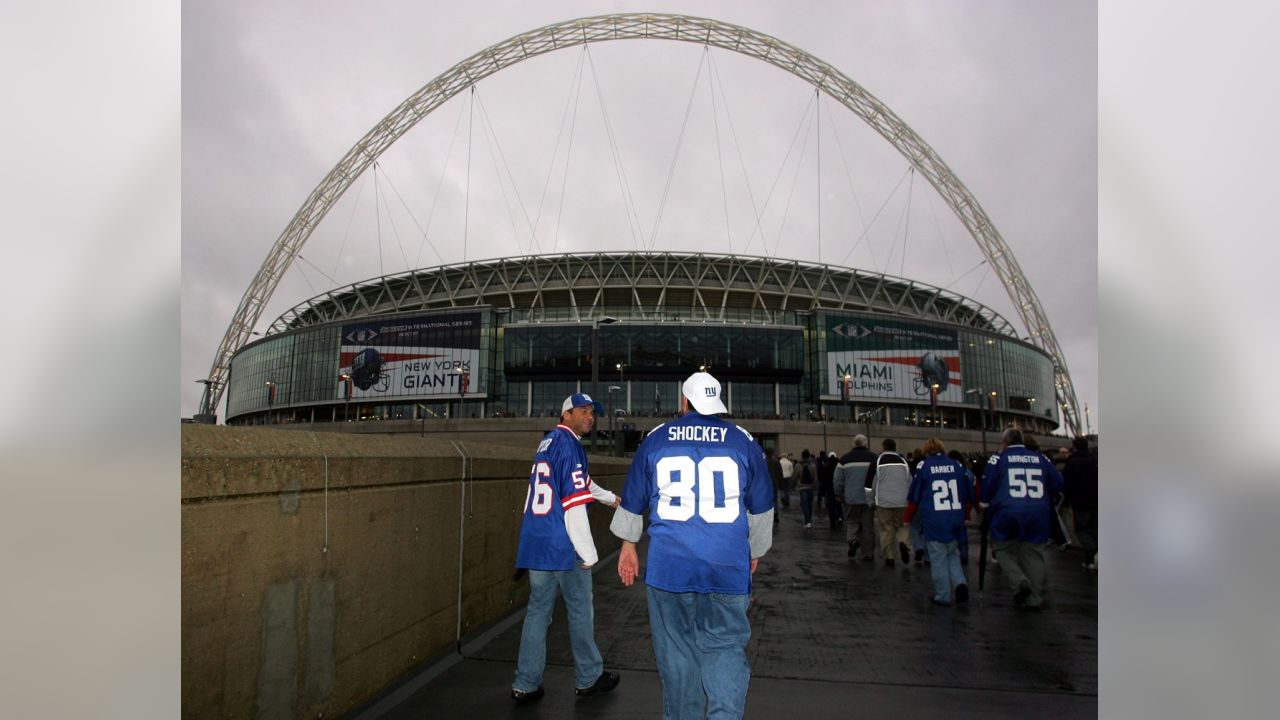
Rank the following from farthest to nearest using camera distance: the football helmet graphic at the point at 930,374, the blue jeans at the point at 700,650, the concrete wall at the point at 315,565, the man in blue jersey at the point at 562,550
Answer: the football helmet graphic at the point at 930,374 < the man in blue jersey at the point at 562,550 < the blue jeans at the point at 700,650 < the concrete wall at the point at 315,565

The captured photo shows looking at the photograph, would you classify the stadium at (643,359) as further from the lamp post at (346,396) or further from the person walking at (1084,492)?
the person walking at (1084,492)

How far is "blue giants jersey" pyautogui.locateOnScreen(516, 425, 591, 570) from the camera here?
15.6 ft

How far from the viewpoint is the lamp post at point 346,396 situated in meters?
69.3

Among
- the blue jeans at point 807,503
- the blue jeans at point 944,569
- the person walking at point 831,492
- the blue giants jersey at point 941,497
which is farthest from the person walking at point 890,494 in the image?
the blue jeans at point 807,503

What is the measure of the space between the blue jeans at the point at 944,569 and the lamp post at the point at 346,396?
6627 cm

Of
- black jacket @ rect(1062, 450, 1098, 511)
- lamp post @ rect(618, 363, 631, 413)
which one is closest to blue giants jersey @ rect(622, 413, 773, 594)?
black jacket @ rect(1062, 450, 1098, 511)

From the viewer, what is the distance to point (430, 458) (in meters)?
5.19

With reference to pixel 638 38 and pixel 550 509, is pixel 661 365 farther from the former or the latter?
pixel 550 509

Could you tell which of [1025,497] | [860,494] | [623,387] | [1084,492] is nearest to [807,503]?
[860,494]

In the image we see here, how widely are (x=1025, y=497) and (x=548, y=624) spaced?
229 inches
